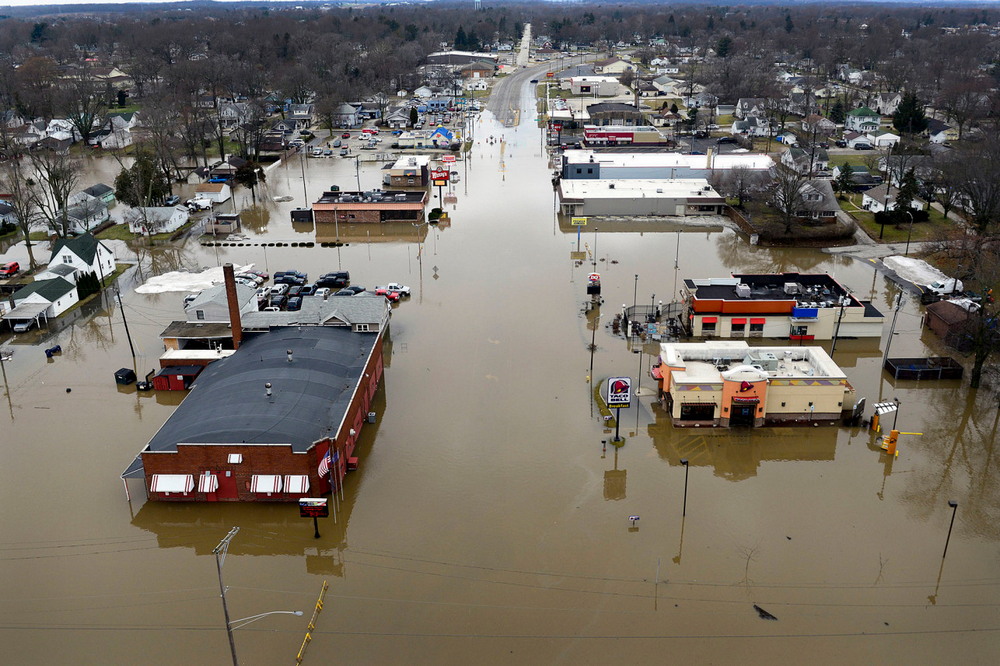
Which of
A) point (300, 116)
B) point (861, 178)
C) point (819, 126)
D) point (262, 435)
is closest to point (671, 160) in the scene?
point (861, 178)

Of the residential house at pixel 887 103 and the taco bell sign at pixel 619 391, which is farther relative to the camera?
the residential house at pixel 887 103

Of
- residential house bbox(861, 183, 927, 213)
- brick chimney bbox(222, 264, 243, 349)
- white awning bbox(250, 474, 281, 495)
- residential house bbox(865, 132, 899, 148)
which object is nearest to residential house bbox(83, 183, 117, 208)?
brick chimney bbox(222, 264, 243, 349)

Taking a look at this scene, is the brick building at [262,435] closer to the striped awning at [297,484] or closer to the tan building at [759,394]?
the striped awning at [297,484]

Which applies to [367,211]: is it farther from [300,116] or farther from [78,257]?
[300,116]

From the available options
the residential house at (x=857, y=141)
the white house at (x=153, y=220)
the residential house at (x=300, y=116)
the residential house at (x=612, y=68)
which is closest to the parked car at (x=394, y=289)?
the white house at (x=153, y=220)

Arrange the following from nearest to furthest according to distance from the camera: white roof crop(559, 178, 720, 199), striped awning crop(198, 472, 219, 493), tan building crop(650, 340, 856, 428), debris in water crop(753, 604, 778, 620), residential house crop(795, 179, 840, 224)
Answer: debris in water crop(753, 604, 778, 620) < striped awning crop(198, 472, 219, 493) < tan building crop(650, 340, 856, 428) < residential house crop(795, 179, 840, 224) < white roof crop(559, 178, 720, 199)

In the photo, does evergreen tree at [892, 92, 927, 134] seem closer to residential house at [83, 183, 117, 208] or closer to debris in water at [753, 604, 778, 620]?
residential house at [83, 183, 117, 208]

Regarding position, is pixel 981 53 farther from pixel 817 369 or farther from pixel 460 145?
pixel 817 369
